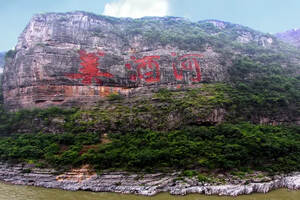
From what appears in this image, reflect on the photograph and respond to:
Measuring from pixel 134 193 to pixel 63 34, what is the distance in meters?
20.5

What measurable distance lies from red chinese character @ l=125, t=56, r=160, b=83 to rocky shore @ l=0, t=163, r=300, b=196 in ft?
37.4

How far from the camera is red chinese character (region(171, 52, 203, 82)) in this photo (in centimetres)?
2091

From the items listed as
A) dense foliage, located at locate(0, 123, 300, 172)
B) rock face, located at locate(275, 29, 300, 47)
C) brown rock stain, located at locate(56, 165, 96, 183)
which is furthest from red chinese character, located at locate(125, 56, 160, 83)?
rock face, located at locate(275, 29, 300, 47)

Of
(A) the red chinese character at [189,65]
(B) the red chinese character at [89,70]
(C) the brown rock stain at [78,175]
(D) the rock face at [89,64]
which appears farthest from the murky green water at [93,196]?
(A) the red chinese character at [189,65]

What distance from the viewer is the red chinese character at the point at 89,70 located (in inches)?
785

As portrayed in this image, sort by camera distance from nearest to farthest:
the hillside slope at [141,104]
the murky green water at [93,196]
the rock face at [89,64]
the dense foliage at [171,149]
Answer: the murky green water at [93,196] < the dense foliage at [171,149] < the hillside slope at [141,104] < the rock face at [89,64]

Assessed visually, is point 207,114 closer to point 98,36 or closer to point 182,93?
point 182,93

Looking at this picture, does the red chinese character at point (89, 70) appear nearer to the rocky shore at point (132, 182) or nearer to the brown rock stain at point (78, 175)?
the rocky shore at point (132, 182)

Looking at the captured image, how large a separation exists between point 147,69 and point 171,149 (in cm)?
1081

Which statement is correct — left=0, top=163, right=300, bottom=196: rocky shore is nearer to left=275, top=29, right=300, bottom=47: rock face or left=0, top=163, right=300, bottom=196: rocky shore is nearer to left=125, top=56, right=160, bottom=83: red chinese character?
left=125, top=56, right=160, bottom=83: red chinese character

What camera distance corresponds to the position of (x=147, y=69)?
2150 cm

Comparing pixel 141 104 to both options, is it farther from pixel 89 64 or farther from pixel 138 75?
pixel 89 64

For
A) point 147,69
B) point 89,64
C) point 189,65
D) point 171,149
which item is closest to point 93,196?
point 171,149

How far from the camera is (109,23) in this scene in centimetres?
3098
